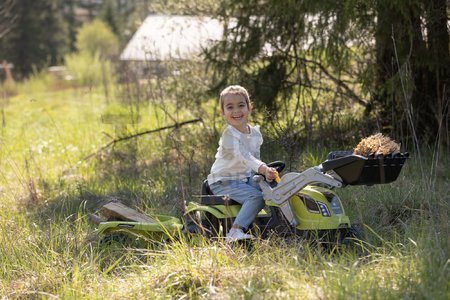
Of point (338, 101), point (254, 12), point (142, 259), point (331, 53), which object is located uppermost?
point (254, 12)

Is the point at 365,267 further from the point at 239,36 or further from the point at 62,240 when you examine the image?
the point at 239,36

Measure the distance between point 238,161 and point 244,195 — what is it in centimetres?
27

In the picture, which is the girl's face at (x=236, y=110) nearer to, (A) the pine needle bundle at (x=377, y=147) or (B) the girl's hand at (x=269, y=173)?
(B) the girl's hand at (x=269, y=173)

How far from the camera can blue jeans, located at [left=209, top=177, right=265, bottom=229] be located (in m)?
5.12

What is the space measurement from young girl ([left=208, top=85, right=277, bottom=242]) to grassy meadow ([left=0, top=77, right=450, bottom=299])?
0.94ft

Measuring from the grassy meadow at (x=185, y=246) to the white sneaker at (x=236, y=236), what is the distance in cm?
13

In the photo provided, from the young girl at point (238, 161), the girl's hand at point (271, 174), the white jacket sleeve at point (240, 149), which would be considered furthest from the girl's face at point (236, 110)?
the girl's hand at point (271, 174)

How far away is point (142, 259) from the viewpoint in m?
5.19

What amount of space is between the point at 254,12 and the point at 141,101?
2770mm

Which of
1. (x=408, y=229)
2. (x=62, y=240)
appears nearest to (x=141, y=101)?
(x=62, y=240)

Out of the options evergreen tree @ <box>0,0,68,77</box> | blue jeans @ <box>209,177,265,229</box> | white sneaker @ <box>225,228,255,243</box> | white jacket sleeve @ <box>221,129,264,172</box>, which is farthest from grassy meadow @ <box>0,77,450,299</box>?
evergreen tree @ <box>0,0,68,77</box>

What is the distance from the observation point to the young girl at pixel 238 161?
5.17 m

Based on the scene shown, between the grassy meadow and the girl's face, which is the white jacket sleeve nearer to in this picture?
the girl's face

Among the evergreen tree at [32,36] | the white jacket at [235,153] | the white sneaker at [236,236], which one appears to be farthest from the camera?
the evergreen tree at [32,36]
